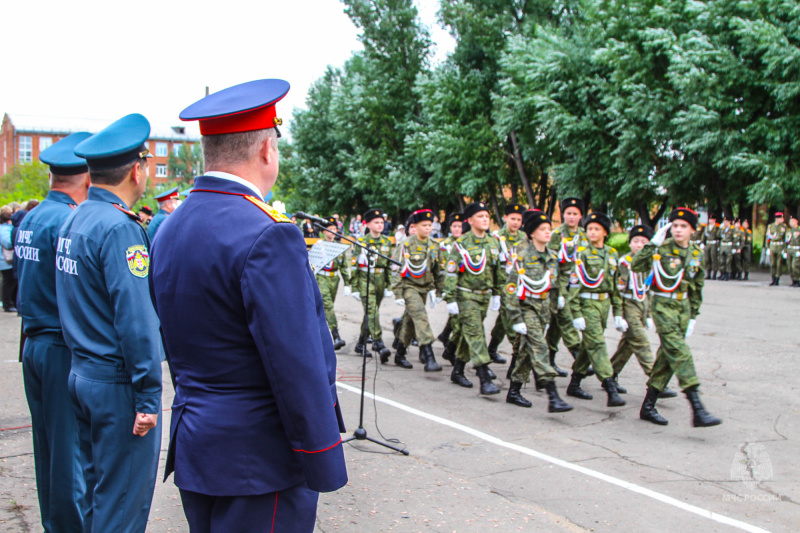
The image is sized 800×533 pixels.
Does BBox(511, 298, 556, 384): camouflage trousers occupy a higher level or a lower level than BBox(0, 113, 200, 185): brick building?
lower

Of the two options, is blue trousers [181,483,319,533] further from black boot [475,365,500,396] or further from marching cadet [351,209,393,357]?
marching cadet [351,209,393,357]

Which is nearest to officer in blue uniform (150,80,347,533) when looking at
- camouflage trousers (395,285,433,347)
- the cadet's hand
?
the cadet's hand

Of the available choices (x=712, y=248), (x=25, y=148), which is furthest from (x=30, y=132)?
(x=712, y=248)

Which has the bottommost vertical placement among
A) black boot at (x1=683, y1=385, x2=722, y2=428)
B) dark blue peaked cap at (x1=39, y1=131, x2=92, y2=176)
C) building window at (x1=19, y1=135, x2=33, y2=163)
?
black boot at (x1=683, y1=385, x2=722, y2=428)

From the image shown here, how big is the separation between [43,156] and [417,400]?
15.2 ft

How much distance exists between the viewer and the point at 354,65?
4347 cm

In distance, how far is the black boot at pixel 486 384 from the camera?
25.4ft

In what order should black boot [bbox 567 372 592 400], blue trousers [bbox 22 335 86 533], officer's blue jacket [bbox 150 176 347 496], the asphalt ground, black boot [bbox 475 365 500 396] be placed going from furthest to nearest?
black boot [bbox 567 372 592 400] → black boot [bbox 475 365 500 396] → the asphalt ground → blue trousers [bbox 22 335 86 533] → officer's blue jacket [bbox 150 176 347 496]

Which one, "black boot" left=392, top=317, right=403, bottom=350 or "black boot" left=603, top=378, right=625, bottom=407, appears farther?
"black boot" left=392, top=317, right=403, bottom=350

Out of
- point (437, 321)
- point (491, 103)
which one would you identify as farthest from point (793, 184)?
point (491, 103)

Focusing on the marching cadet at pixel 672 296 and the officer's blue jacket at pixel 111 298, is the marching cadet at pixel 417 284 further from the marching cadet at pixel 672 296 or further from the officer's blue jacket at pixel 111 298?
the officer's blue jacket at pixel 111 298

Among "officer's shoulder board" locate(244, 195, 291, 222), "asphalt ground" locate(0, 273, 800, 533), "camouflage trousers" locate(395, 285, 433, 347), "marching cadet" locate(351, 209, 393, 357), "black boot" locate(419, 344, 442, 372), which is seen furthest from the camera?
"marching cadet" locate(351, 209, 393, 357)

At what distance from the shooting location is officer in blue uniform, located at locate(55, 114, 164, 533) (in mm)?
3027

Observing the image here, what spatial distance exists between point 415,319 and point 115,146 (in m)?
6.50
